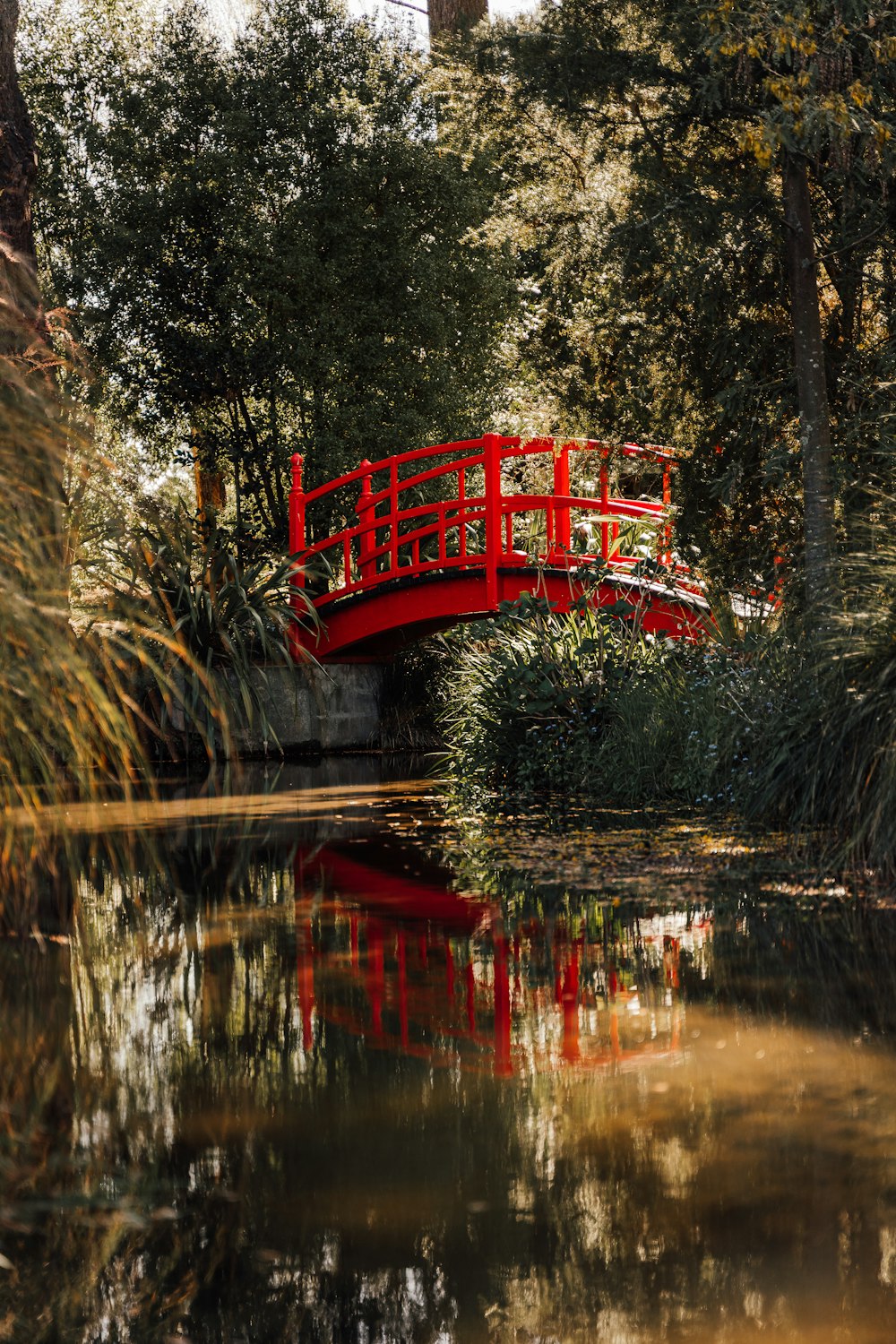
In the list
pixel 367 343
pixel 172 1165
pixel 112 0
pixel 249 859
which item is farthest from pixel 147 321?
pixel 172 1165

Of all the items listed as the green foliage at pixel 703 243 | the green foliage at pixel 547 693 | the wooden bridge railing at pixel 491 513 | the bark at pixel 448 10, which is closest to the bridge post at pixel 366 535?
the wooden bridge railing at pixel 491 513

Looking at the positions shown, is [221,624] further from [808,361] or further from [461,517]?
[808,361]

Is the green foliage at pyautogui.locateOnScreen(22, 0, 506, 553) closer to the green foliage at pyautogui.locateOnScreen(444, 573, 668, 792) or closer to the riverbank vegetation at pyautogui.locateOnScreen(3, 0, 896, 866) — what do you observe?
the riverbank vegetation at pyautogui.locateOnScreen(3, 0, 896, 866)

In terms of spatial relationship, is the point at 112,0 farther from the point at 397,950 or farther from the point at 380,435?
the point at 397,950

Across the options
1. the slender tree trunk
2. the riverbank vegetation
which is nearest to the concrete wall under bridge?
the riverbank vegetation

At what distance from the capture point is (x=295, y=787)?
1051 cm

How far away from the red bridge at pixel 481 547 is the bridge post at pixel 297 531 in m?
0.02

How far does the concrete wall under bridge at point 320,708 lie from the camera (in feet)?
45.2

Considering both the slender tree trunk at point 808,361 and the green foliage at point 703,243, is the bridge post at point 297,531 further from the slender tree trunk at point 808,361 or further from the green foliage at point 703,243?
the slender tree trunk at point 808,361

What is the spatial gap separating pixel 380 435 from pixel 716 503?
6728 mm

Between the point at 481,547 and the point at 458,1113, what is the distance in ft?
45.0

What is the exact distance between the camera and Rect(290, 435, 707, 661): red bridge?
428 inches

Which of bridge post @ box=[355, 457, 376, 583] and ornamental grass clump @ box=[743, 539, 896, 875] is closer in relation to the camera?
ornamental grass clump @ box=[743, 539, 896, 875]

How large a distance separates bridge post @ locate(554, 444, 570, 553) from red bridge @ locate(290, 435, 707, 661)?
0.01 m
